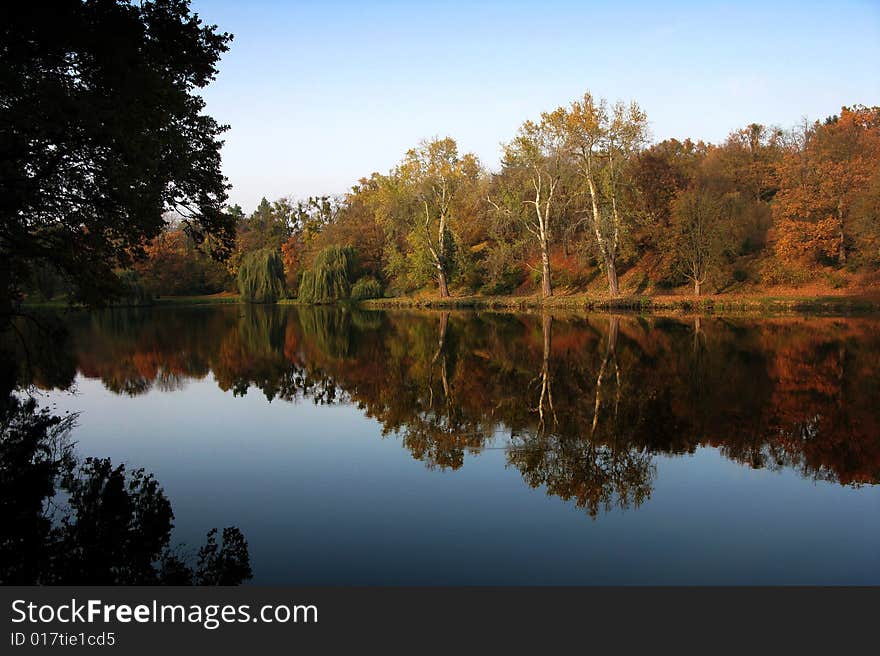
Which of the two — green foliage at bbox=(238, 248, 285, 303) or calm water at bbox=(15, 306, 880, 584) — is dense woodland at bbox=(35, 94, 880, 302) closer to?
green foliage at bbox=(238, 248, 285, 303)

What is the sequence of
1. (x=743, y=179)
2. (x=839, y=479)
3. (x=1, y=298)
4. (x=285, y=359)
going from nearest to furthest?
(x=839, y=479)
(x=1, y=298)
(x=285, y=359)
(x=743, y=179)

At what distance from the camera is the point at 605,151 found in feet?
127

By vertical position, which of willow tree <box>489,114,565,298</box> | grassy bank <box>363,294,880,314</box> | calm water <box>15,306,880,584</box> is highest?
willow tree <box>489,114,565,298</box>

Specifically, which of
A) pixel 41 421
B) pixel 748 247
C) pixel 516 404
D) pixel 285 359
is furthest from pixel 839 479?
pixel 748 247

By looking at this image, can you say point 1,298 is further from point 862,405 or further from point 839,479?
point 862,405

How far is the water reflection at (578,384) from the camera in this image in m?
8.87

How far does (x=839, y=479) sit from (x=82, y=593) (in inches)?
323

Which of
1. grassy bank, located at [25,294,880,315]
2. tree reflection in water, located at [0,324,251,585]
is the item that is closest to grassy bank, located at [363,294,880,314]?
grassy bank, located at [25,294,880,315]

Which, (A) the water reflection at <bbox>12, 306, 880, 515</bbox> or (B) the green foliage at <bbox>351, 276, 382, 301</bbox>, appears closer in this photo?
(A) the water reflection at <bbox>12, 306, 880, 515</bbox>

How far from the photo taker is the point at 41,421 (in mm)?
11367

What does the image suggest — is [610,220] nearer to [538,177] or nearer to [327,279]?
[538,177]

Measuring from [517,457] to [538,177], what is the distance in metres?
34.9

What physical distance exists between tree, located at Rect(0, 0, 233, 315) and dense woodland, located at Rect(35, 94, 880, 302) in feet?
52.9

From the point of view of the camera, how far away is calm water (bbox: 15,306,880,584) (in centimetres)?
574
